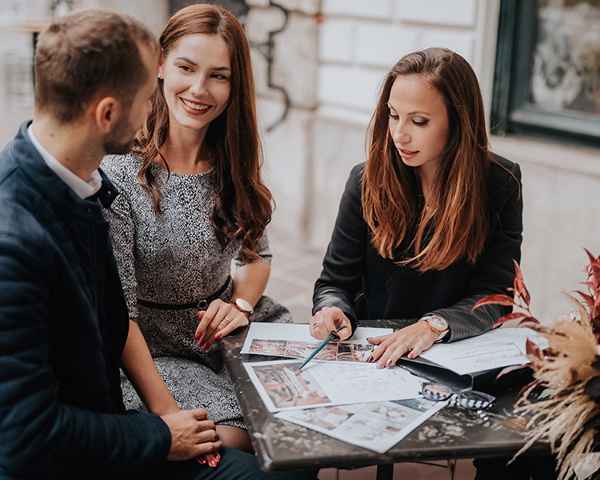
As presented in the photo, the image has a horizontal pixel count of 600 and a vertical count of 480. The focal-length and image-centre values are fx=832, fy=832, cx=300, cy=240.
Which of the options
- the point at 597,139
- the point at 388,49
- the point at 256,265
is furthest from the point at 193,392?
the point at 388,49

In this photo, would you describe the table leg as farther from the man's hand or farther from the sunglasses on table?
the man's hand

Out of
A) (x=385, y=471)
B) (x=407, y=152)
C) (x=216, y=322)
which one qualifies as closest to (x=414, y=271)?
(x=407, y=152)

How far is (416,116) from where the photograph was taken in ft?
7.72

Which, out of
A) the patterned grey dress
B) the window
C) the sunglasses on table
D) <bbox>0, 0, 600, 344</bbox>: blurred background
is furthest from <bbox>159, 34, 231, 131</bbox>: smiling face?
the window

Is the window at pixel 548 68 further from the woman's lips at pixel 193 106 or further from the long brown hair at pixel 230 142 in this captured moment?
the woman's lips at pixel 193 106

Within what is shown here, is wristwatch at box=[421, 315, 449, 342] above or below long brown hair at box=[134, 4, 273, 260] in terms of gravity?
below

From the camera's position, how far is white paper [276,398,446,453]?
1659 mm

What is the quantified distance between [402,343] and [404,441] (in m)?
0.43

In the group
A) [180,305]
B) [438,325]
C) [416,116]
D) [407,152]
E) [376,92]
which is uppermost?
[416,116]

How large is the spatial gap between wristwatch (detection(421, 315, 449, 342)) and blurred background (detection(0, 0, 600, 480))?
0.96m

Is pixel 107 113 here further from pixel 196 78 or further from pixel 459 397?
pixel 459 397

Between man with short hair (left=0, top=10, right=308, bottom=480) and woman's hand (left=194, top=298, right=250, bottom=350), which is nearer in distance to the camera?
man with short hair (left=0, top=10, right=308, bottom=480)

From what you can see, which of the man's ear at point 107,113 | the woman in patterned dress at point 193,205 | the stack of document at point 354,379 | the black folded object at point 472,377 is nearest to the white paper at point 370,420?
the stack of document at point 354,379

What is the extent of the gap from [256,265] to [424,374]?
2.95 feet
